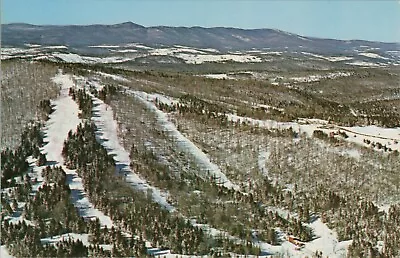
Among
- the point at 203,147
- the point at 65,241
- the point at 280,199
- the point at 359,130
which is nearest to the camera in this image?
the point at 65,241

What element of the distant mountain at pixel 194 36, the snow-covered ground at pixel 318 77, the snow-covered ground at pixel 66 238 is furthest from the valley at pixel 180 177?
the distant mountain at pixel 194 36

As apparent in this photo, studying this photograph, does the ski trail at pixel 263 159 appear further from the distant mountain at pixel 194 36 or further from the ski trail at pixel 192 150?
the distant mountain at pixel 194 36

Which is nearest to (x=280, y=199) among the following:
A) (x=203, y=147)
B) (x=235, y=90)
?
(x=203, y=147)

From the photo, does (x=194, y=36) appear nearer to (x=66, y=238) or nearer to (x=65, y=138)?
(x=65, y=138)

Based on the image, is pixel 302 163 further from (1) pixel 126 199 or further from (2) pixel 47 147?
(2) pixel 47 147

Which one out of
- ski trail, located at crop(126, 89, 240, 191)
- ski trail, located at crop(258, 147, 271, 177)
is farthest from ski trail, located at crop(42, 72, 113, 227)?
ski trail, located at crop(258, 147, 271, 177)

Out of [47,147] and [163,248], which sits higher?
[47,147]

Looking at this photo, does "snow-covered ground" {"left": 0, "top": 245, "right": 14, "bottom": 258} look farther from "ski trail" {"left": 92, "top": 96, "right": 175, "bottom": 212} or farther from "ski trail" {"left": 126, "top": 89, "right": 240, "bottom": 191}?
"ski trail" {"left": 126, "top": 89, "right": 240, "bottom": 191}
